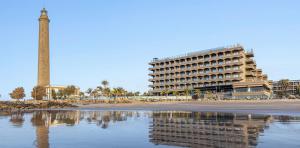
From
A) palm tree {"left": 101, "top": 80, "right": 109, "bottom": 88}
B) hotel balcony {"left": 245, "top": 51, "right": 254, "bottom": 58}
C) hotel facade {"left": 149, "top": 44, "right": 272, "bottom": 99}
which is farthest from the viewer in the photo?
palm tree {"left": 101, "top": 80, "right": 109, "bottom": 88}

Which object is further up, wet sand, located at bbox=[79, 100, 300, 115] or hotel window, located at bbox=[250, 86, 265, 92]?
hotel window, located at bbox=[250, 86, 265, 92]

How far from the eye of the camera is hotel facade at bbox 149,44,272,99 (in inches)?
4961

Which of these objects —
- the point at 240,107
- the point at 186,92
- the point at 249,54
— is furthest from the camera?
the point at 186,92

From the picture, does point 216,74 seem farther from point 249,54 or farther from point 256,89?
point 256,89

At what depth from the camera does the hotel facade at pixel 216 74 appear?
126000 mm

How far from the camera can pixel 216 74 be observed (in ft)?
461

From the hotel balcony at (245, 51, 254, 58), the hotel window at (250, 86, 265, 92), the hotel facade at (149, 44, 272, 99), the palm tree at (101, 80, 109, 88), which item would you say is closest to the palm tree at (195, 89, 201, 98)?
the hotel facade at (149, 44, 272, 99)

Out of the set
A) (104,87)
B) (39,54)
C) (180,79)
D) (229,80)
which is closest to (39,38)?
(39,54)

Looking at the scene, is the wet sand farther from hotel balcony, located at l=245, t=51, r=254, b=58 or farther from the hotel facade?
hotel balcony, located at l=245, t=51, r=254, b=58

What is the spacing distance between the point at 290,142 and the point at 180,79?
143 m

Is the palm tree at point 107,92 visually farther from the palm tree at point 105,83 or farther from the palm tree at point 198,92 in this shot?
the palm tree at point 198,92

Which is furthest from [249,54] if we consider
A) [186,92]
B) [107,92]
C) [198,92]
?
[107,92]

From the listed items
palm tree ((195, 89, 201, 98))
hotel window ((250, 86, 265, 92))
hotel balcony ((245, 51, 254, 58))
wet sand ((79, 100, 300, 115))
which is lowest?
wet sand ((79, 100, 300, 115))

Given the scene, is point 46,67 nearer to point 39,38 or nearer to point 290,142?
point 39,38
